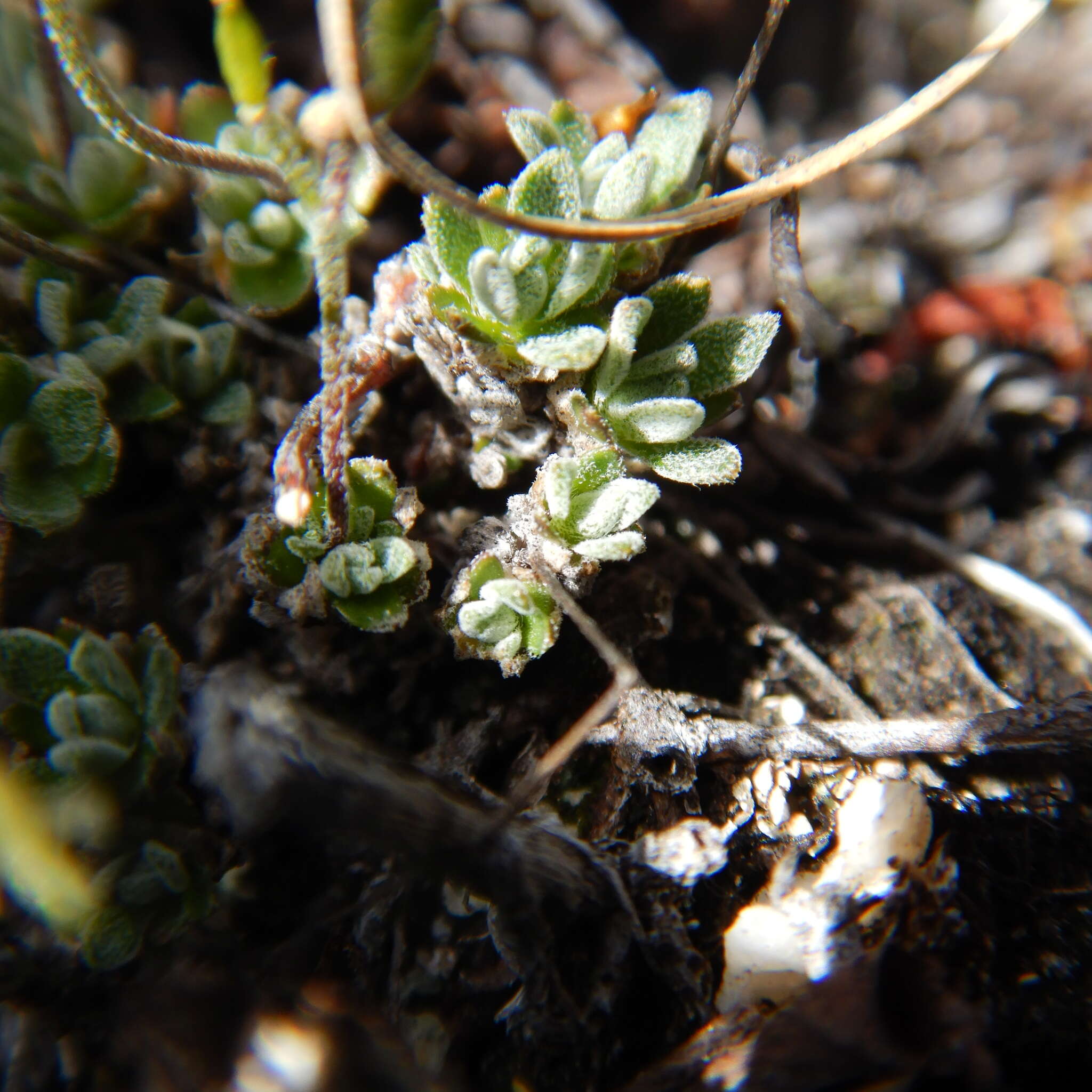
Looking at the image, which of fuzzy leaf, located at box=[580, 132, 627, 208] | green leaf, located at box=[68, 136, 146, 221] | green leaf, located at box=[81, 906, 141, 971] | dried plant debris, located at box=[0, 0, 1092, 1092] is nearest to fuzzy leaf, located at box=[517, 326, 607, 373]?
dried plant debris, located at box=[0, 0, 1092, 1092]

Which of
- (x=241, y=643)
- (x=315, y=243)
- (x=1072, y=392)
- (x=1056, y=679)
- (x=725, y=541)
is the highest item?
(x=315, y=243)

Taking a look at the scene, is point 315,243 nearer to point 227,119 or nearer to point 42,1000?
point 227,119

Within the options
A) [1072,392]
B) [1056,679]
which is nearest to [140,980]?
[1056,679]

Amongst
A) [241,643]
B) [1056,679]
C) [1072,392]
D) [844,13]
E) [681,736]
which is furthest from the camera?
[844,13]

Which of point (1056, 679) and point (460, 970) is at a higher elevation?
point (1056, 679)

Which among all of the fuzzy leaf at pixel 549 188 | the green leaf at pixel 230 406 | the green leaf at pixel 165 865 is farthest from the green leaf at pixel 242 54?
the green leaf at pixel 165 865

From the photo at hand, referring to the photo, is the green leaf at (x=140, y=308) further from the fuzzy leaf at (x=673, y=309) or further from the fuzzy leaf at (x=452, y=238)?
the fuzzy leaf at (x=673, y=309)

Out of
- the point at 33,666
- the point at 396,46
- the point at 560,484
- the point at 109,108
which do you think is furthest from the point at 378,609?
the point at 396,46
